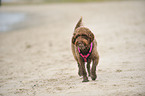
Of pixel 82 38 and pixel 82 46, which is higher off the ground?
pixel 82 38

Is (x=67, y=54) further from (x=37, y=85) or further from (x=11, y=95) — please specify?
(x=11, y=95)

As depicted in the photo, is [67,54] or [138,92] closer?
[138,92]

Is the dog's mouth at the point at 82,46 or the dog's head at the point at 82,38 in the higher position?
the dog's head at the point at 82,38

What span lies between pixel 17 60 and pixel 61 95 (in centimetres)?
491

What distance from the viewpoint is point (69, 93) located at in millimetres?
4238

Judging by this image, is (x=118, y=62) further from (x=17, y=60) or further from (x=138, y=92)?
(x=17, y=60)

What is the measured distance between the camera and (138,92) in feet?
12.7

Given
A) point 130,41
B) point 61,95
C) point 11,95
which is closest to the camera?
point 61,95

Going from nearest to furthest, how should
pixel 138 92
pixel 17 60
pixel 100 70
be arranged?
pixel 138 92
pixel 100 70
pixel 17 60

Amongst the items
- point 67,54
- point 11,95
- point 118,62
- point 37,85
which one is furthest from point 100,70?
point 67,54

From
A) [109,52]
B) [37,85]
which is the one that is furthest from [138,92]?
[109,52]

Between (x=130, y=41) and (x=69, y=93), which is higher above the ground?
(x=130, y=41)

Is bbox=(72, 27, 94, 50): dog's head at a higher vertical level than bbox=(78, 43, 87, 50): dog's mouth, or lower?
higher

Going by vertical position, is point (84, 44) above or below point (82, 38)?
below
